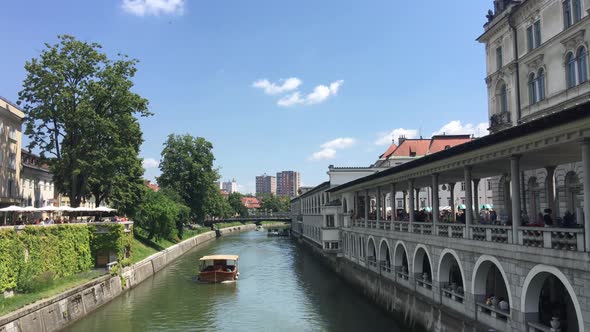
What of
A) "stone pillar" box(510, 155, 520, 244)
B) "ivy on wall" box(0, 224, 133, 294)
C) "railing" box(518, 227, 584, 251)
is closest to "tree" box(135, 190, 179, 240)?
"ivy on wall" box(0, 224, 133, 294)

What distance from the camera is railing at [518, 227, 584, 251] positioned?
12.8m

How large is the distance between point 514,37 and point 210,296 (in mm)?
28553

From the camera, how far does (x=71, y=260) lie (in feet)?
103

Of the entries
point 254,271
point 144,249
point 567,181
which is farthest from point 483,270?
point 144,249

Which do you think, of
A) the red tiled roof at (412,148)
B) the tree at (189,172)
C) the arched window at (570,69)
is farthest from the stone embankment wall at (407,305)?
the tree at (189,172)

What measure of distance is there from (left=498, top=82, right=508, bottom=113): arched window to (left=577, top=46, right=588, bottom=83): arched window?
27.9 ft

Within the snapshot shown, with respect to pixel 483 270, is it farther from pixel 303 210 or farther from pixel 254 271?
pixel 303 210

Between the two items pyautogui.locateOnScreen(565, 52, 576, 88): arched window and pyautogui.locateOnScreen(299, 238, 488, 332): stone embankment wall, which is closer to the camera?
pyautogui.locateOnScreen(299, 238, 488, 332): stone embankment wall

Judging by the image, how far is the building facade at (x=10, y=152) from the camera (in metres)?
37.0

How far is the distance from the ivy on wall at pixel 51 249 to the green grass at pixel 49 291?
562 millimetres

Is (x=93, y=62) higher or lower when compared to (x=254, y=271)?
Result: higher

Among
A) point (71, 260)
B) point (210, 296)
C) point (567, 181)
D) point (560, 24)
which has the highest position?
point (560, 24)

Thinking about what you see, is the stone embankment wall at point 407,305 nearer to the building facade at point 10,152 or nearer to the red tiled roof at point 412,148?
the building facade at point 10,152

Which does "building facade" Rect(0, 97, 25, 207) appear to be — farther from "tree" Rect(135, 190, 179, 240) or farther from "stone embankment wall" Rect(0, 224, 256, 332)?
"tree" Rect(135, 190, 179, 240)
